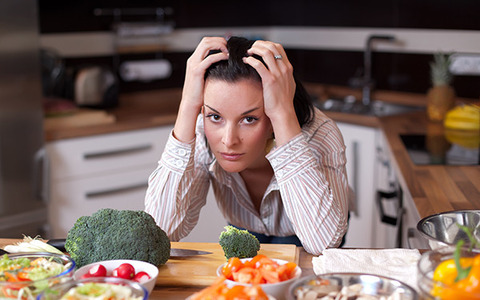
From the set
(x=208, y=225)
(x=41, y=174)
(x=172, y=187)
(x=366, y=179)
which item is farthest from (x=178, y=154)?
(x=208, y=225)

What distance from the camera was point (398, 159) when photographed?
8.34 ft

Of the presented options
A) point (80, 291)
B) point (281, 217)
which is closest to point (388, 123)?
point (281, 217)

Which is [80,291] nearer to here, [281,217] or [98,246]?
[98,246]

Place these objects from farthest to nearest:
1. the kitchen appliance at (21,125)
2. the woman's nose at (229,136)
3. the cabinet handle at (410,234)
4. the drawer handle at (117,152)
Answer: the drawer handle at (117,152)
the kitchen appliance at (21,125)
the cabinet handle at (410,234)
the woman's nose at (229,136)

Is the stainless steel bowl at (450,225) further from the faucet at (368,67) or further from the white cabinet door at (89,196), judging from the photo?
the faucet at (368,67)

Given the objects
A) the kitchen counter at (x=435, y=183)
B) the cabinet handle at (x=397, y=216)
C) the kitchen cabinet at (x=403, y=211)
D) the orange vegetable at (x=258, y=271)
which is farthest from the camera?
the cabinet handle at (x=397, y=216)

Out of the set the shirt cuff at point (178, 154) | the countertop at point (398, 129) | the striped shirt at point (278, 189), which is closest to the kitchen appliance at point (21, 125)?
the countertop at point (398, 129)

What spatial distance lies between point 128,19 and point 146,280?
121 inches

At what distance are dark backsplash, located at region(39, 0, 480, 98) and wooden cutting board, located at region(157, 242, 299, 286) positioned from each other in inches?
94.4

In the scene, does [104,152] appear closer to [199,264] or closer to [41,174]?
[41,174]

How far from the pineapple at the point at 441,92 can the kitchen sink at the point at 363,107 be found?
0.26 metres

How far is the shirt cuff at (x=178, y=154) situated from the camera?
1663mm

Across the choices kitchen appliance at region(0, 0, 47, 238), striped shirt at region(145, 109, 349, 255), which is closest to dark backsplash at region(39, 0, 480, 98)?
kitchen appliance at region(0, 0, 47, 238)

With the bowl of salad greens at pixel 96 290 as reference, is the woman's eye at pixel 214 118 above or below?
above
